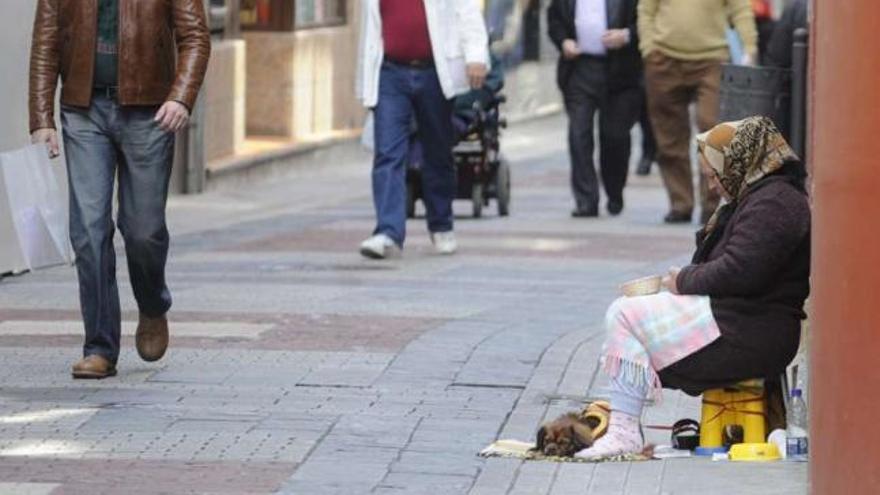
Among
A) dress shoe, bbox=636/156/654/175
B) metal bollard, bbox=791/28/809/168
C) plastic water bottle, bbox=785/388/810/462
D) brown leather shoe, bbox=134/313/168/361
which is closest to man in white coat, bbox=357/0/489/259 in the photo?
metal bollard, bbox=791/28/809/168

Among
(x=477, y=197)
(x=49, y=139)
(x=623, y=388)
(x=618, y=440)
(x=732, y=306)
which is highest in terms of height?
(x=49, y=139)

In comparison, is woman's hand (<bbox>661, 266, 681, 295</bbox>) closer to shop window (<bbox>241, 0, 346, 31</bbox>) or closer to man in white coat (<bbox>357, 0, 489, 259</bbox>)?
man in white coat (<bbox>357, 0, 489, 259</bbox>)

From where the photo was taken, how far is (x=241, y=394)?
8.81 m

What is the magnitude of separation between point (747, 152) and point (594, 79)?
9043 millimetres

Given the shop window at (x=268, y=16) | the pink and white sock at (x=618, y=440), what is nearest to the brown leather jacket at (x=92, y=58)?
the pink and white sock at (x=618, y=440)

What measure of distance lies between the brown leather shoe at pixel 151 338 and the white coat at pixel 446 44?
4347 millimetres

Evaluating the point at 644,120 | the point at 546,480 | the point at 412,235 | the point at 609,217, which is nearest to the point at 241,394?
the point at 546,480

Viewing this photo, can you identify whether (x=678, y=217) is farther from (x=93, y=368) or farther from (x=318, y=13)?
(x=93, y=368)

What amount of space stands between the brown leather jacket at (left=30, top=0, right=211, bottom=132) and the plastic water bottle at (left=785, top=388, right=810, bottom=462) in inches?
105

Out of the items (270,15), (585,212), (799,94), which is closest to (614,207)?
(585,212)

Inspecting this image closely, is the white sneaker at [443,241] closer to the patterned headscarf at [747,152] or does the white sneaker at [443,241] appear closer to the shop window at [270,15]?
the patterned headscarf at [747,152]

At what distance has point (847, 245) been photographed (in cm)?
596

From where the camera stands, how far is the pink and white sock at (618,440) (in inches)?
303

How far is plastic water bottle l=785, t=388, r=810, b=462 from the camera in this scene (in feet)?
24.6
